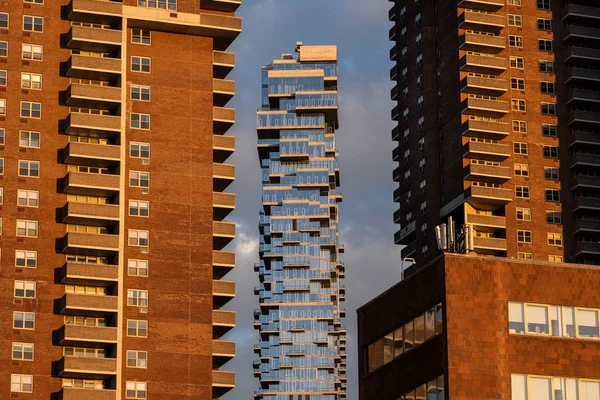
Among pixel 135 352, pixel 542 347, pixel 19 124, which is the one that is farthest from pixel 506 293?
pixel 19 124

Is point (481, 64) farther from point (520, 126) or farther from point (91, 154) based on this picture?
point (91, 154)

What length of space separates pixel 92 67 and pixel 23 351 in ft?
102

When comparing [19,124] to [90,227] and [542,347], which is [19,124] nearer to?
[90,227]

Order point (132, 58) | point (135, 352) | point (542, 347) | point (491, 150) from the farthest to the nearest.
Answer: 1. point (491, 150)
2. point (132, 58)
3. point (135, 352)
4. point (542, 347)

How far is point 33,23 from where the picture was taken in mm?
161250

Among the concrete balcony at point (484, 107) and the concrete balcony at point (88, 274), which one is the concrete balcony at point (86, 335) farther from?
the concrete balcony at point (484, 107)

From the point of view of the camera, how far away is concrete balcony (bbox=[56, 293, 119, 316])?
15079 centimetres

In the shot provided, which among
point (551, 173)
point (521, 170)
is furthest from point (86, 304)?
point (551, 173)

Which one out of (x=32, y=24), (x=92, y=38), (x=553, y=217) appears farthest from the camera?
(x=553, y=217)

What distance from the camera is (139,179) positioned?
522 feet

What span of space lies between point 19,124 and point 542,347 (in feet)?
301

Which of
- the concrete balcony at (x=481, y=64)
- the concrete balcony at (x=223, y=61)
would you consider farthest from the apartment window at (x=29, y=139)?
the concrete balcony at (x=481, y=64)

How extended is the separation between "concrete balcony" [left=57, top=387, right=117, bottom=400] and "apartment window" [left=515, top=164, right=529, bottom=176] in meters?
70.0

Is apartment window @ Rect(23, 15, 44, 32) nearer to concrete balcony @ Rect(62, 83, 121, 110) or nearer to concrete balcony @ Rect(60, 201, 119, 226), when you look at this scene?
concrete balcony @ Rect(62, 83, 121, 110)
